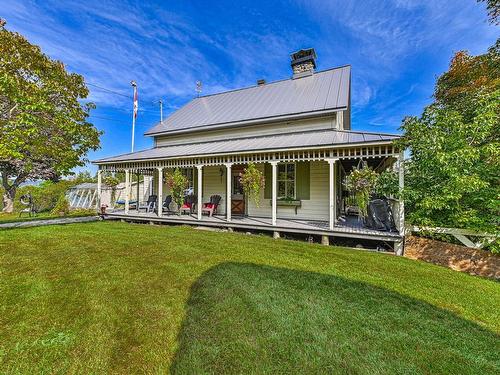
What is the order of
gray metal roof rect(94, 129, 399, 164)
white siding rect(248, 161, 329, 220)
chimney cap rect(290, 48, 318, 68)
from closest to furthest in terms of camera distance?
gray metal roof rect(94, 129, 399, 164) → white siding rect(248, 161, 329, 220) → chimney cap rect(290, 48, 318, 68)

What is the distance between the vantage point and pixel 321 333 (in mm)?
2596

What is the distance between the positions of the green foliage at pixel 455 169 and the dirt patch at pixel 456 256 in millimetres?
560

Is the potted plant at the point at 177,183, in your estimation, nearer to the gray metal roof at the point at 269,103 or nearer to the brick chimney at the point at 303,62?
the gray metal roof at the point at 269,103

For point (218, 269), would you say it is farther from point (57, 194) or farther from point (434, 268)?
point (57, 194)

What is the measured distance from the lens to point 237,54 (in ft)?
57.9

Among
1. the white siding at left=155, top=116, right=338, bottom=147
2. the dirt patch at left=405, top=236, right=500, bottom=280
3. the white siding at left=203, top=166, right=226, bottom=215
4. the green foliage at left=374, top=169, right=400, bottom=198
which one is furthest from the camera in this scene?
the white siding at left=203, top=166, right=226, bottom=215

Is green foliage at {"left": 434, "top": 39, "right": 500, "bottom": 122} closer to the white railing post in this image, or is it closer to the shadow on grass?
the white railing post

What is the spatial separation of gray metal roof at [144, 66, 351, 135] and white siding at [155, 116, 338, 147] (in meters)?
0.40

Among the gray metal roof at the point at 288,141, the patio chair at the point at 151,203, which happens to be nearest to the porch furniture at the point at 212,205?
the gray metal roof at the point at 288,141

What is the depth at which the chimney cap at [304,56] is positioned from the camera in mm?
13117

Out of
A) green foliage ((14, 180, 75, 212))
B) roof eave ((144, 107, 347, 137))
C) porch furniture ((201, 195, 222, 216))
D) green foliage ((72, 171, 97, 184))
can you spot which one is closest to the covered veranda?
porch furniture ((201, 195, 222, 216))

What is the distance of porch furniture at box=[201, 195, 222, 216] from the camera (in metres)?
10.1

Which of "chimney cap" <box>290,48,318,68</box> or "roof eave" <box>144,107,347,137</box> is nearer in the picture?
"roof eave" <box>144,107,347,137</box>

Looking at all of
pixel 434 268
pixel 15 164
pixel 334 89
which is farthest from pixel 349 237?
pixel 15 164
